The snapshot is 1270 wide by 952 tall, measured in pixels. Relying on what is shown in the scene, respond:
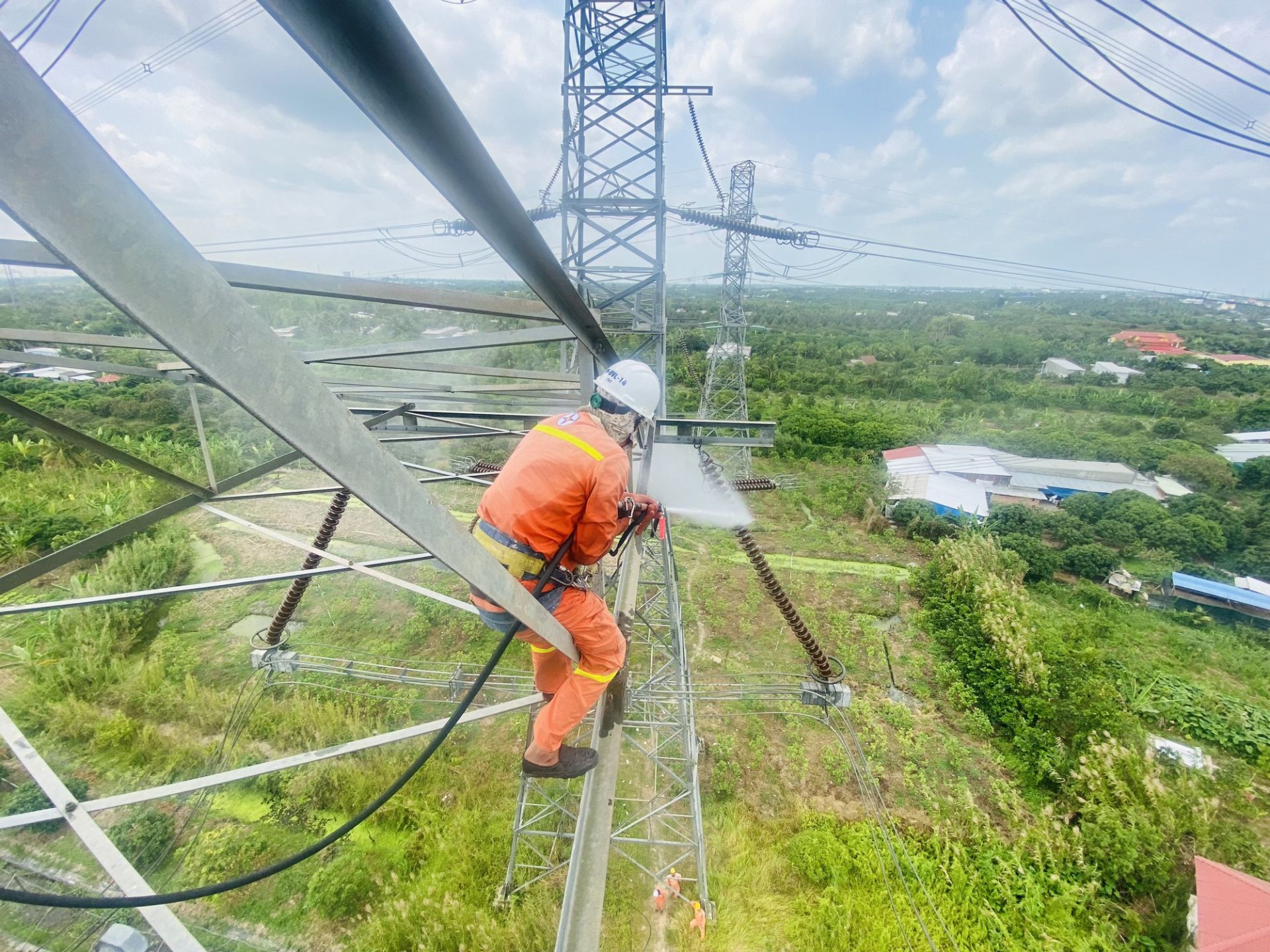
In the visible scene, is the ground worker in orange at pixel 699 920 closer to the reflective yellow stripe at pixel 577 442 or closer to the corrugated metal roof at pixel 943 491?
the reflective yellow stripe at pixel 577 442

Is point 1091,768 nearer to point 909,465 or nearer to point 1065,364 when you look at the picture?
point 909,465

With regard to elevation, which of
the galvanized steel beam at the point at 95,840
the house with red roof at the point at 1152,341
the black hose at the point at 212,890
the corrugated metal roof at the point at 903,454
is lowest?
the corrugated metal roof at the point at 903,454

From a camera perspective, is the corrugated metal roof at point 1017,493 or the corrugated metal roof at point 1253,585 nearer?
the corrugated metal roof at point 1253,585

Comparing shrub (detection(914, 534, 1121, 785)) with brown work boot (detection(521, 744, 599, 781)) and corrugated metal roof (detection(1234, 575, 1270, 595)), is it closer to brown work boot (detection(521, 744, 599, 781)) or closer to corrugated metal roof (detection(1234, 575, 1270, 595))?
corrugated metal roof (detection(1234, 575, 1270, 595))

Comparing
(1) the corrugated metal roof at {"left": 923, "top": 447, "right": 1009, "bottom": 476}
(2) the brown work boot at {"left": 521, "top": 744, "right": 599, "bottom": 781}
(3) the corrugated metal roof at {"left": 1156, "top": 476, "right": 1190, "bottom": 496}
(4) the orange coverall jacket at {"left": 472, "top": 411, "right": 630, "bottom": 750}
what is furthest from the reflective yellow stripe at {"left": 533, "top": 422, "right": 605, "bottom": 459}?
(3) the corrugated metal roof at {"left": 1156, "top": 476, "right": 1190, "bottom": 496}

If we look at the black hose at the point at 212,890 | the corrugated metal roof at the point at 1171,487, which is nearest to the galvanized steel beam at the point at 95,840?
the black hose at the point at 212,890

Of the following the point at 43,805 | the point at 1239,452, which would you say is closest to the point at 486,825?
the point at 43,805

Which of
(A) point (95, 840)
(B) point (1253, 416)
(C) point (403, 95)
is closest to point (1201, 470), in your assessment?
(B) point (1253, 416)
